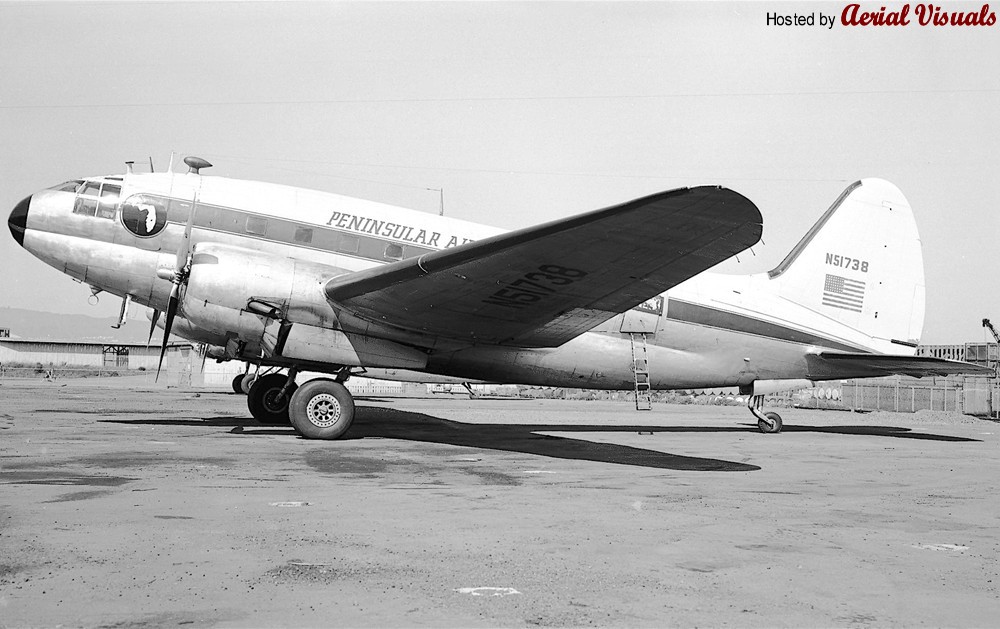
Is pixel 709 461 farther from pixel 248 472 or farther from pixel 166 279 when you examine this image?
pixel 166 279

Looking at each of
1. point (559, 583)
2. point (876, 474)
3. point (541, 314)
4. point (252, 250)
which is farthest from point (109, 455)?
point (876, 474)

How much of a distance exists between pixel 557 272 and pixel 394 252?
4.53 m

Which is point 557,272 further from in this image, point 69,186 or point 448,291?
point 69,186

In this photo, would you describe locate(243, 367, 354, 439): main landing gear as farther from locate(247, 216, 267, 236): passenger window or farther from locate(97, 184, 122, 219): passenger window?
locate(97, 184, 122, 219): passenger window

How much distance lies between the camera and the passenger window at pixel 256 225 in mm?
14156

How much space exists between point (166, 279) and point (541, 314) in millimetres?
6499

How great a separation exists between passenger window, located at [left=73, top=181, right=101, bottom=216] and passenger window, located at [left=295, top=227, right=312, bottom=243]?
11.9 feet

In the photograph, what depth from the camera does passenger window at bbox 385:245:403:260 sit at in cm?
1454

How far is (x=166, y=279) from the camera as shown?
43.1ft

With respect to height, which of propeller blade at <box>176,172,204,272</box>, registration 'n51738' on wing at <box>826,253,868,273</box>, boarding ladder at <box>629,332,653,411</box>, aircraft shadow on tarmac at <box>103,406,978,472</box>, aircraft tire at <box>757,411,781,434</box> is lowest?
aircraft shadow on tarmac at <box>103,406,978,472</box>

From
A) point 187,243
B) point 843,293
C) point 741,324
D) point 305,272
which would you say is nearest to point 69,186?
point 187,243

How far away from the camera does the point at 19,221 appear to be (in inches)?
551

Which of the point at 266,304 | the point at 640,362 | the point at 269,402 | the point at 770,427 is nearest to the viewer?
the point at 266,304

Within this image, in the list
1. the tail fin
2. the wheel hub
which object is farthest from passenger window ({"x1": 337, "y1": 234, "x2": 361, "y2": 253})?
the tail fin
